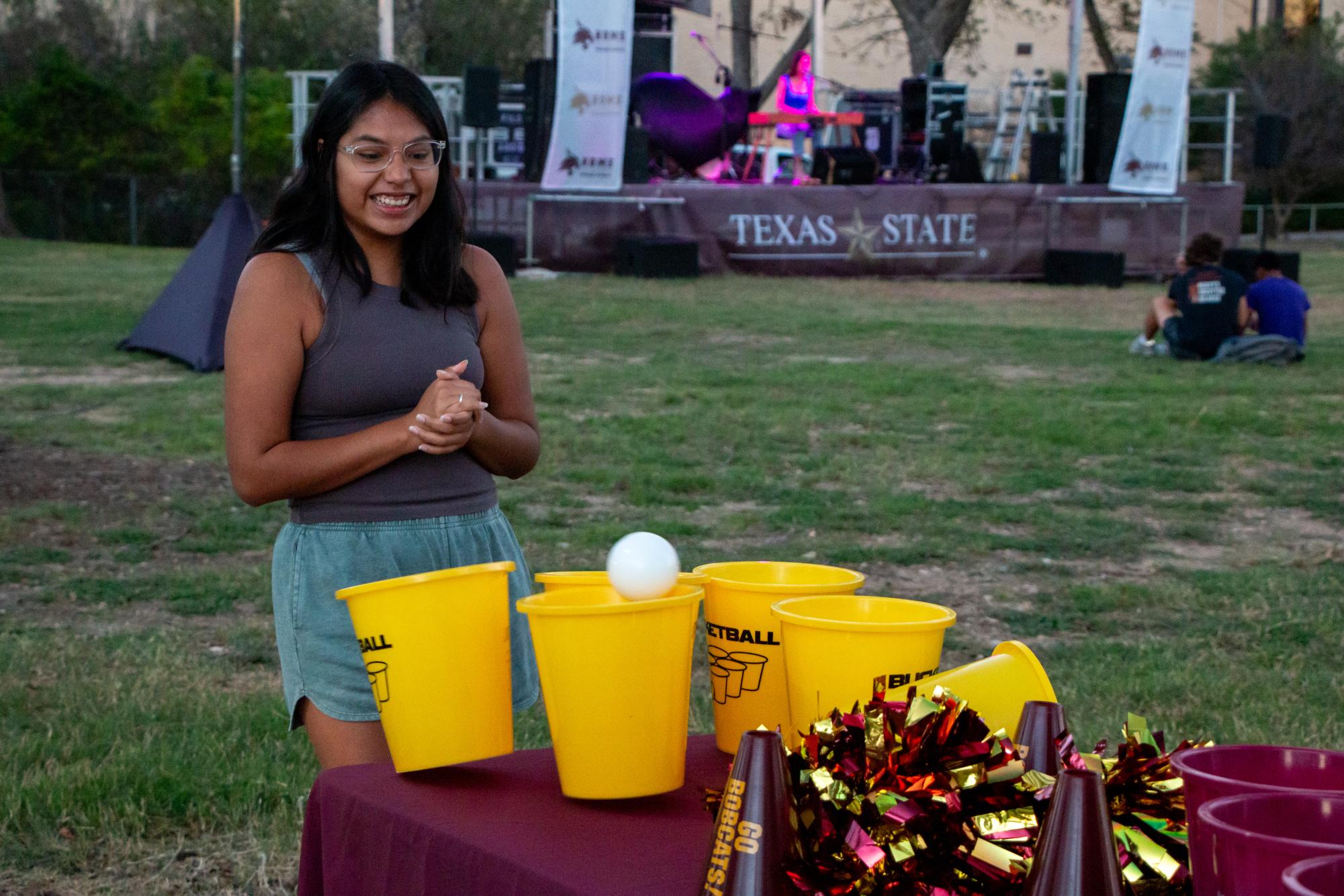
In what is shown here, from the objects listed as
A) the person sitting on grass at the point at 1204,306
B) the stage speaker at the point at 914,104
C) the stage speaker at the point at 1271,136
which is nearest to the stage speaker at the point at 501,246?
the stage speaker at the point at 914,104

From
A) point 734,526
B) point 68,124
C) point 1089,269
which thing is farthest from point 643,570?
point 68,124

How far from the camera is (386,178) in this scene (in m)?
2.28

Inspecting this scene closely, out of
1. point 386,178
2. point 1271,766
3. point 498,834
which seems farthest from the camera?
point 386,178

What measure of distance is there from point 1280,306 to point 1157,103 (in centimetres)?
779

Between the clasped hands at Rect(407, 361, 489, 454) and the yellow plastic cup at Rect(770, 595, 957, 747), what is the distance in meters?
0.67

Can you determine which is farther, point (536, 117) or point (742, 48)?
point (742, 48)

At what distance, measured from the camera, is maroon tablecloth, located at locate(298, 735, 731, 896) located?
148 centimetres

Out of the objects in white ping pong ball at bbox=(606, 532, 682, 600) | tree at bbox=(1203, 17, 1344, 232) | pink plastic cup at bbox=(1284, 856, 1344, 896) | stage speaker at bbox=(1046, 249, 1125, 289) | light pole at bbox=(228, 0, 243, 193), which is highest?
tree at bbox=(1203, 17, 1344, 232)

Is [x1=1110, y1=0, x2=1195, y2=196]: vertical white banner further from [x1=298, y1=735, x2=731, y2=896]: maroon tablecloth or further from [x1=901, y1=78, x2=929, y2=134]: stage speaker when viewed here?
[x1=298, y1=735, x2=731, y2=896]: maroon tablecloth

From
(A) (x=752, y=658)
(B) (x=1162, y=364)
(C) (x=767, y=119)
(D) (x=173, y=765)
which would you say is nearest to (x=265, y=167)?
(C) (x=767, y=119)

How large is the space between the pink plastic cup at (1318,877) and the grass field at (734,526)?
2.75 meters

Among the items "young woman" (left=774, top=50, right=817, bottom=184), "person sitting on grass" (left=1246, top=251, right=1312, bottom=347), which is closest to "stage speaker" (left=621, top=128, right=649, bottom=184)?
"young woman" (left=774, top=50, right=817, bottom=184)

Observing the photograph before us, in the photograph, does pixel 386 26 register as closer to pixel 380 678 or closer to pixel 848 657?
pixel 380 678

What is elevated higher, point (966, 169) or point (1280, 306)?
point (966, 169)
